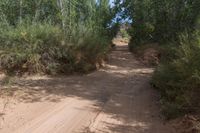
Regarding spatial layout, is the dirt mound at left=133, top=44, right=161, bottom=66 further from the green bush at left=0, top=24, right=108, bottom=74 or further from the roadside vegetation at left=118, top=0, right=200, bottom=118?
the green bush at left=0, top=24, right=108, bottom=74

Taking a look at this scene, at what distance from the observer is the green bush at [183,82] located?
7633mm

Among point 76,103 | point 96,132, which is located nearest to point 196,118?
point 96,132

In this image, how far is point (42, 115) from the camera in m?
8.20

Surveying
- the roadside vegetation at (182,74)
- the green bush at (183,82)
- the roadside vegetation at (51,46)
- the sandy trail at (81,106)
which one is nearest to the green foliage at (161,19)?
the roadside vegetation at (182,74)

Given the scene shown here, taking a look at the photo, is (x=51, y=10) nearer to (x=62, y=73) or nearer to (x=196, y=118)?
(x=62, y=73)

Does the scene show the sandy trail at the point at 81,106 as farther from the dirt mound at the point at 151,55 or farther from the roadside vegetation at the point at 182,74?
the dirt mound at the point at 151,55

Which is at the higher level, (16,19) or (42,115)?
(16,19)

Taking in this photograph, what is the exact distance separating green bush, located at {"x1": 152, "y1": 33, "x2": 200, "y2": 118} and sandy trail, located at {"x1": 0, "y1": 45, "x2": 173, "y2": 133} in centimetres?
40

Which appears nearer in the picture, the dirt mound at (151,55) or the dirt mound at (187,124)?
the dirt mound at (187,124)

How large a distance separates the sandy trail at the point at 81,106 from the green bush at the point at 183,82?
1.33ft

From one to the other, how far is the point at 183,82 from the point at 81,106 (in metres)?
2.49

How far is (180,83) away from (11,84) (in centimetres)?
536

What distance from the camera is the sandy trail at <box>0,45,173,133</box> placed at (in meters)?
7.40

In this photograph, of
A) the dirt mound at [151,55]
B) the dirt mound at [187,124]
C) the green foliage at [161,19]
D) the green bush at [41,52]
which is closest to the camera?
the dirt mound at [187,124]
